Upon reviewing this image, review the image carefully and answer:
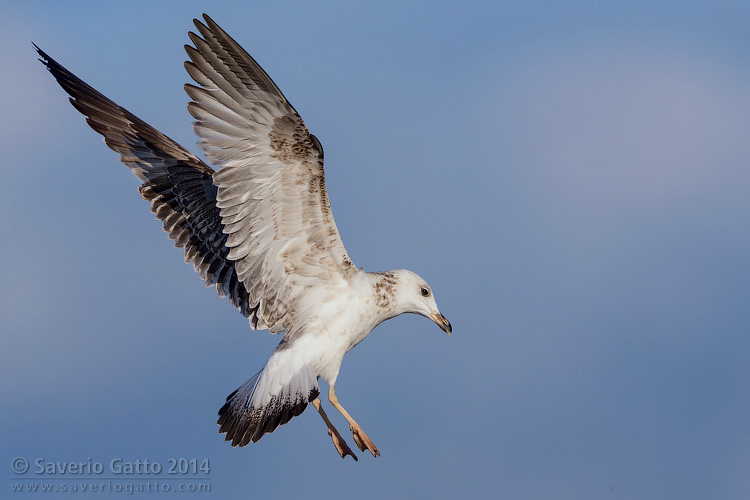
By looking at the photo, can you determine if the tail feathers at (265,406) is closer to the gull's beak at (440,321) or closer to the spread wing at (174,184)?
the spread wing at (174,184)

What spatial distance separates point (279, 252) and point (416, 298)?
148 cm

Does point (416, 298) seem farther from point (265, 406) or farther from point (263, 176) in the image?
point (263, 176)

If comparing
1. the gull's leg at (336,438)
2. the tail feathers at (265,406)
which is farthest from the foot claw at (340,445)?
the tail feathers at (265,406)

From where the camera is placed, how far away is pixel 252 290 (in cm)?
913

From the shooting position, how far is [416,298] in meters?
9.23

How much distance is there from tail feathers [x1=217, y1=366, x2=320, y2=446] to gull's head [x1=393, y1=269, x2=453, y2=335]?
1.27 meters

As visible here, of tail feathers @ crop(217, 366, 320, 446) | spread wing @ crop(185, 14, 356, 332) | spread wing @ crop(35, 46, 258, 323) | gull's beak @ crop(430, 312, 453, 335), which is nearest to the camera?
spread wing @ crop(185, 14, 356, 332)

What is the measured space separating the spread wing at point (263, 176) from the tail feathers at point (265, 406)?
0.84 meters

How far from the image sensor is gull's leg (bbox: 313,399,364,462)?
8945mm

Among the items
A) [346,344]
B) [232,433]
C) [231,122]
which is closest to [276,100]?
[231,122]

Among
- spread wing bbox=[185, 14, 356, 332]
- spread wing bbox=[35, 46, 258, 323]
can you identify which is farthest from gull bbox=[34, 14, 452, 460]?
spread wing bbox=[35, 46, 258, 323]

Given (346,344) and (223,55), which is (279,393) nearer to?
(346,344)

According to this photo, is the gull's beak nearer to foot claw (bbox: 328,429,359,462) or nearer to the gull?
the gull

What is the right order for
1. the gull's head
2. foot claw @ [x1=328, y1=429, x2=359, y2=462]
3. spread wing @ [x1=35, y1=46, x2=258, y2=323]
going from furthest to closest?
spread wing @ [x1=35, y1=46, x2=258, y2=323]
the gull's head
foot claw @ [x1=328, y1=429, x2=359, y2=462]
